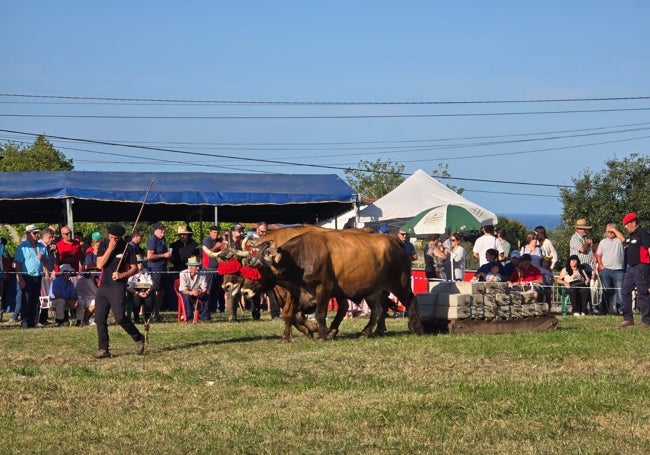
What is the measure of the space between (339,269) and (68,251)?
7838 mm

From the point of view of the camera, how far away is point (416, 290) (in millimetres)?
25641

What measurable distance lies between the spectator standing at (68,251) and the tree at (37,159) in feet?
130

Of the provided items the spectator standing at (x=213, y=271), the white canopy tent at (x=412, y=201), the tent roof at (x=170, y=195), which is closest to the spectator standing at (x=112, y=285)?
the spectator standing at (x=213, y=271)

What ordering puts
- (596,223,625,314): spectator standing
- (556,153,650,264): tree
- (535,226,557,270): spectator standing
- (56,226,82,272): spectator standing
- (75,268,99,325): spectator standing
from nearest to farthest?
(75,268,99,325): spectator standing, (56,226,82,272): spectator standing, (596,223,625,314): spectator standing, (535,226,557,270): spectator standing, (556,153,650,264): tree

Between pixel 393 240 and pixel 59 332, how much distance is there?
615 centimetres

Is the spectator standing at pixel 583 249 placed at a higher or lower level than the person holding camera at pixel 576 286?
higher

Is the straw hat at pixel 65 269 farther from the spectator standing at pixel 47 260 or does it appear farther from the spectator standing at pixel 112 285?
the spectator standing at pixel 112 285

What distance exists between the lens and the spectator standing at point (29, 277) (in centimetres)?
2161

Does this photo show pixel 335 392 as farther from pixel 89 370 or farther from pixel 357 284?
pixel 357 284

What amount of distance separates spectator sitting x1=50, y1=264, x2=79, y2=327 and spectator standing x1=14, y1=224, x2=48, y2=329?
333mm

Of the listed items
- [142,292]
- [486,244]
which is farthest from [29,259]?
[486,244]

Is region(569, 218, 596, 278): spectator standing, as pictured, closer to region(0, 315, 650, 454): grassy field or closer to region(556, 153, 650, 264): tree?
region(0, 315, 650, 454): grassy field

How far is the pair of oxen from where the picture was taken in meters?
17.3

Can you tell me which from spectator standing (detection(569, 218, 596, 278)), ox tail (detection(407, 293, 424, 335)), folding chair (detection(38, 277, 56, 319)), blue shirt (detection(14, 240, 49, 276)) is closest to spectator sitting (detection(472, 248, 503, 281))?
spectator standing (detection(569, 218, 596, 278))
